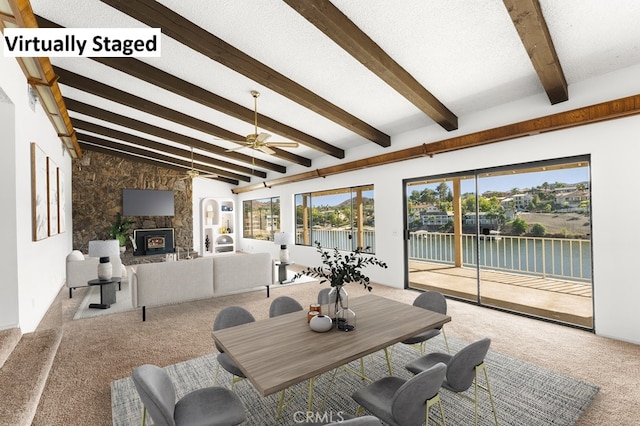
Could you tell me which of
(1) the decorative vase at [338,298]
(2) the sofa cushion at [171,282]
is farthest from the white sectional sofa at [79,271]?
(1) the decorative vase at [338,298]

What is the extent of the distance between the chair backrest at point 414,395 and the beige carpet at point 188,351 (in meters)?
1.41

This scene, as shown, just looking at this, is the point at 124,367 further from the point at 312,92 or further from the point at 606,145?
Answer: the point at 606,145

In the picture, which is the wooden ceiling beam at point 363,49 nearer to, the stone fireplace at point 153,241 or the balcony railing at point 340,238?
the balcony railing at point 340,238

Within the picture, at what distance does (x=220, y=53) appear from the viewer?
3.18 meters

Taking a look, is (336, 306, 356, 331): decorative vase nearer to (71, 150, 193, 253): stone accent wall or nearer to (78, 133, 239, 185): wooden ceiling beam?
(78, 133, 239, 185): wooden ceiling beam

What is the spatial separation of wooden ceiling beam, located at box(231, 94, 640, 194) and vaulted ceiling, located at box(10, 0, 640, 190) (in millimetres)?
186

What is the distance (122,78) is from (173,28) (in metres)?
1.99

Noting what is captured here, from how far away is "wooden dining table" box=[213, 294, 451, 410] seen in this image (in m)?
1.50

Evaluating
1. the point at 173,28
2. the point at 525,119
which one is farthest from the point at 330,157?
the point at 173,28

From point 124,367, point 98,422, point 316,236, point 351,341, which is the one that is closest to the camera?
point 351,341

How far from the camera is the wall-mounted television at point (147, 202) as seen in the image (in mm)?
8898

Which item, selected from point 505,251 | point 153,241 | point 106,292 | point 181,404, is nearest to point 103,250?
point 106,292

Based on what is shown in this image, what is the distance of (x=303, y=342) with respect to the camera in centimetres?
186

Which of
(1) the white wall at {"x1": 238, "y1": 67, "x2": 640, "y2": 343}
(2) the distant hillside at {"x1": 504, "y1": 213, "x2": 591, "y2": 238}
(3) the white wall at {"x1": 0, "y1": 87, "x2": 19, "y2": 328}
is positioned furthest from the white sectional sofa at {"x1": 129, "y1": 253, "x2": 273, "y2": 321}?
(2) the distant hillside at {"x1": 504, "y1": 213, "x2": 591, "y2": 238}
